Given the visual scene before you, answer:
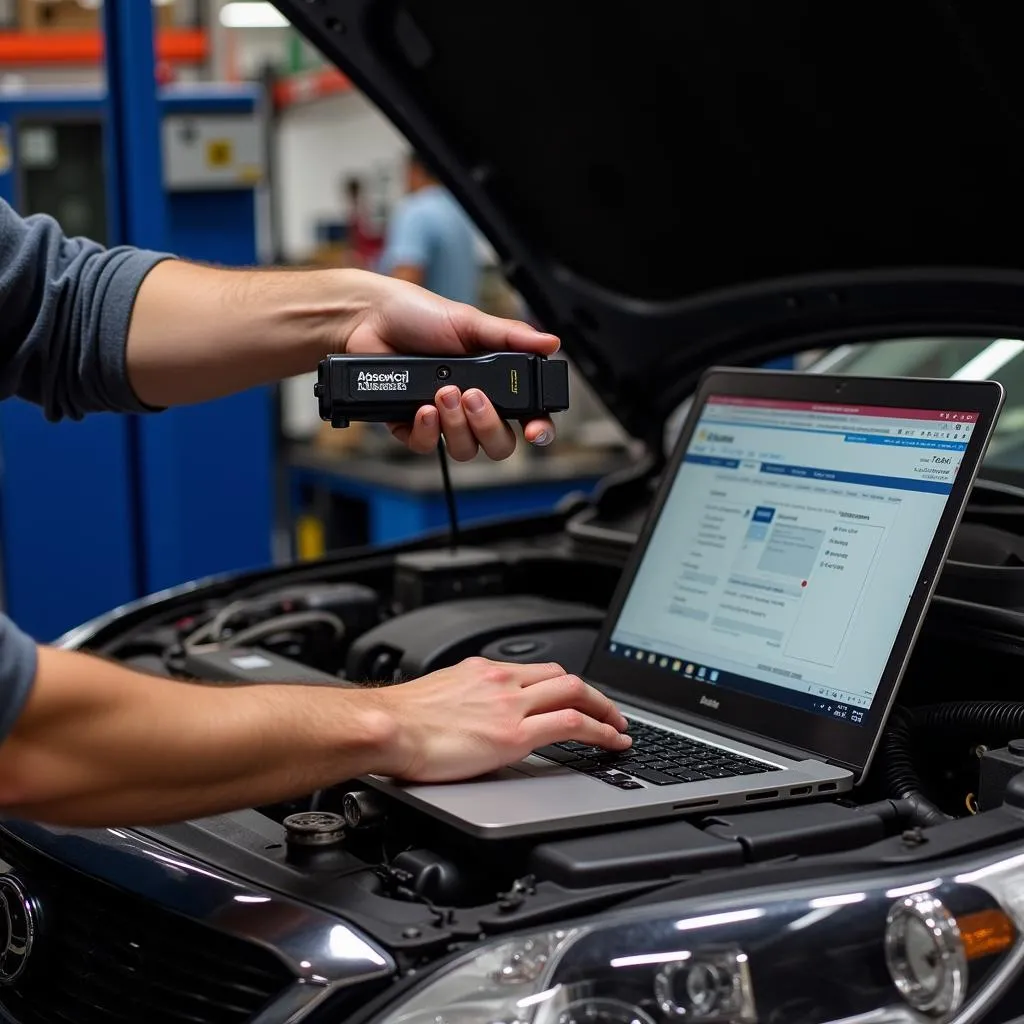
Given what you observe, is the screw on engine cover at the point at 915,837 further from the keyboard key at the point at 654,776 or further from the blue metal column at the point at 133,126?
the blue metal column at the point at 133,126

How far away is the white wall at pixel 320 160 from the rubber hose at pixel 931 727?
8.24 meters

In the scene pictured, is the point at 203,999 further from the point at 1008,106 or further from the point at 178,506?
the point at 178,506

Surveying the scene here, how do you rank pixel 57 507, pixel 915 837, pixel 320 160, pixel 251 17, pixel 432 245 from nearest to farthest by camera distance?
pixel 915 837 < pixel 57 507 < pixel 432 245 < pixel 251 17 < pixel 320 160

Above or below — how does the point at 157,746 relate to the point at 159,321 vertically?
below

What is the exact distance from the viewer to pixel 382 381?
128 centimetres

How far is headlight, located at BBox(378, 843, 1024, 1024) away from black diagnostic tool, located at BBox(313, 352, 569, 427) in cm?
54

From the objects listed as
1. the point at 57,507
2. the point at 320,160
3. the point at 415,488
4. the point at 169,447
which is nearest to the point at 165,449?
the point at 169,447

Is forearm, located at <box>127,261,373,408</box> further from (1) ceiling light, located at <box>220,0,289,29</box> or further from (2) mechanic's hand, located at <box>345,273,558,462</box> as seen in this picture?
(1) ceiling light, located at <box>220,0,289,29</box>

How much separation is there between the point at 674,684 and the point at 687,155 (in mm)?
634

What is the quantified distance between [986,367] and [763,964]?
36.1 inches

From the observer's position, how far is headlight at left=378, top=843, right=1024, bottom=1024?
33.4 inches

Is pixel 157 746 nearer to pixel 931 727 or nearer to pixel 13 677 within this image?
pixel 13 677

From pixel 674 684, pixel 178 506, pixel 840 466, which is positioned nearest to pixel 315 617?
pixel 674 684

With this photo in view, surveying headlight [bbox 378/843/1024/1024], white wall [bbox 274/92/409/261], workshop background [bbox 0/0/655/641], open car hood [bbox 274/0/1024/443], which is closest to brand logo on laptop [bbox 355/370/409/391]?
open car hood [bbox 274/0/1024/443]
